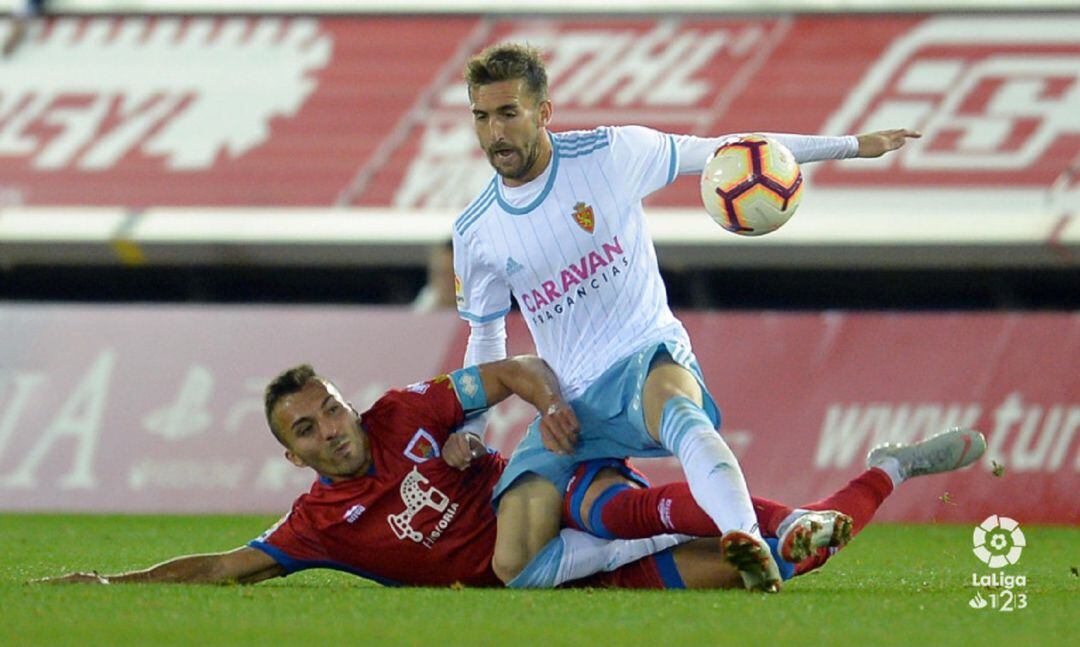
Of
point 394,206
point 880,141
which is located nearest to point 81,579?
point 880,141

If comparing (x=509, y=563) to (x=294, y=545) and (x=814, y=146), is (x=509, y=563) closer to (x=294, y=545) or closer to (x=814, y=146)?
(x=294, y=545)

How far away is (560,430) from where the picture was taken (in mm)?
5547

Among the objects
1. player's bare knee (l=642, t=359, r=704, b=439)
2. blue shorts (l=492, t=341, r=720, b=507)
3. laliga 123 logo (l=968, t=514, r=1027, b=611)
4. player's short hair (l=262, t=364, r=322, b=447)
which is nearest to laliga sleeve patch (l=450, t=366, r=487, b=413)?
blue shorts (l=492, t=341, r=720, b=507)

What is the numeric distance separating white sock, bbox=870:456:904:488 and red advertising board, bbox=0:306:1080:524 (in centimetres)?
454

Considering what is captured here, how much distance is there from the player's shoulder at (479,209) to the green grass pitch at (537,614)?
50.9 inches

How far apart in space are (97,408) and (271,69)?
209 inches

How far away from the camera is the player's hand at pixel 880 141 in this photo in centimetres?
559

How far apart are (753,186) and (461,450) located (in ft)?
4.27

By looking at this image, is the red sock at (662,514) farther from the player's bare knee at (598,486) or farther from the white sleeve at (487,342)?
the white sleeve at (487,342)

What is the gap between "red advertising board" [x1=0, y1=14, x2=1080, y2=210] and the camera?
46.7 ft

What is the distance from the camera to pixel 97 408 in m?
11.0

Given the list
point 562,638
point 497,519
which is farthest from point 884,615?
point 497,519

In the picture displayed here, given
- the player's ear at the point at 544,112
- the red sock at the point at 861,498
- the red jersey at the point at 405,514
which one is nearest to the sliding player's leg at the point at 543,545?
the red jersey at the point at 405,514

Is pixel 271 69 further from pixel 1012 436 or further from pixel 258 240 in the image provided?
pixel 1012 436
